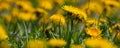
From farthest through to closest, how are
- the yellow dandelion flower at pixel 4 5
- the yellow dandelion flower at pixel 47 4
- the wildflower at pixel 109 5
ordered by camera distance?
1. the yellow dandelion flower at pixel 47 4
2. the yellow dandelion flower at pixel 4 5
3. the wildflower at pixel 109 5

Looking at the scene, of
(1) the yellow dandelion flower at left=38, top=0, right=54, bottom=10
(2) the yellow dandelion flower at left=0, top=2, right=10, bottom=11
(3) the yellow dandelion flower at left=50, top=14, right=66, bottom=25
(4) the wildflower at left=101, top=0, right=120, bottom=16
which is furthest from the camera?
(1) the yellow dandelion flower at left=38, top=0, right=54, bottom=10

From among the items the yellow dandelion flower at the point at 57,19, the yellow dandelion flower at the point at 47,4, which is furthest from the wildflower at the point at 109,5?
the yellow dandelion flower at the point at 47,4

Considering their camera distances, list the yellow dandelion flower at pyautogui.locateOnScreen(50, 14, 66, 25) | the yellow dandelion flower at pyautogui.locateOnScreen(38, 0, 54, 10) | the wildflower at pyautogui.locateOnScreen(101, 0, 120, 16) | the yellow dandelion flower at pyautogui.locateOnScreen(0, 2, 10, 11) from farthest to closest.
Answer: the yellow dandelion flower at pyautogui.locateOnScreen(38, 0, 54, 10)
the yellow dandelion flower at pyautogui.locateOnScreen(0, 2, 10, 11)
the wildflower at pyautogui.locateOnScreen(101, 0, 120, 16)
the yellow dandelion flower at pyautogui.locateOnScreen(50, 14, 66, 25)

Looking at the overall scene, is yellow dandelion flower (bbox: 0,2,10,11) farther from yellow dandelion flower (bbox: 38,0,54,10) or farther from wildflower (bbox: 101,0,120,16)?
wildflower (bbox: 101,0,120,16)

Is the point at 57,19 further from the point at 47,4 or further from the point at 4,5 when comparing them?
the point at 47,4

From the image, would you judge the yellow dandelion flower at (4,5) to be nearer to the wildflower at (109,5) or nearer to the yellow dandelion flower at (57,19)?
the wildflower at (109,5)

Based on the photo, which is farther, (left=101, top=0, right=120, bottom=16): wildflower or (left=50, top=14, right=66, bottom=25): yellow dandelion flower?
(left=101, top=0, right=120, bottom=16): wildflower

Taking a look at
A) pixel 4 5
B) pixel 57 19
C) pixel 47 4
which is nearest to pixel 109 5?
pixel 57 19

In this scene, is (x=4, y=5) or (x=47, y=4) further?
(x=47, y=4)

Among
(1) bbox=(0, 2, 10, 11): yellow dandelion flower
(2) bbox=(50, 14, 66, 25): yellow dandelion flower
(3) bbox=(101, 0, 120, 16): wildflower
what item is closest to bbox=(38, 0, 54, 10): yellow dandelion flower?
(1) bbox=(0, 2, 10, 11): yellow dandelion flower

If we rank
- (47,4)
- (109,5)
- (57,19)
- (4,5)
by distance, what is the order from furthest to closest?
(47,4)
(4,5)
(109,5)
(57,19)

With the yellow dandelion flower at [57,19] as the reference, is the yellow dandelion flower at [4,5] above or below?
above

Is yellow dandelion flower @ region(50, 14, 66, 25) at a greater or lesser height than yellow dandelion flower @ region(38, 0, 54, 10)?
lesser

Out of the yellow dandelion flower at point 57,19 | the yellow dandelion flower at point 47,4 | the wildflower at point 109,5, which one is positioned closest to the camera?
the yellow dandelion flower at point 57,19
